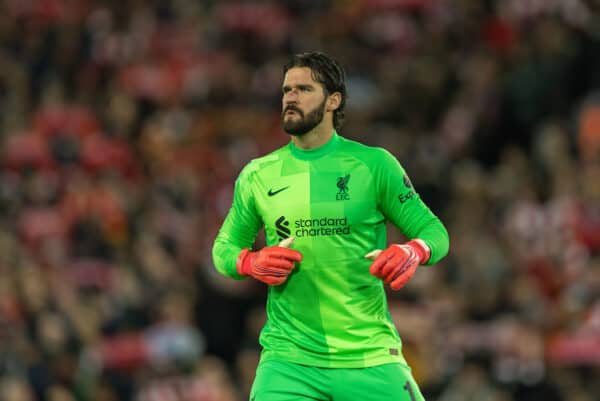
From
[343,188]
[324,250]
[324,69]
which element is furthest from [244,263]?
[324,69]

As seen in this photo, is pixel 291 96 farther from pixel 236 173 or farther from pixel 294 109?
pixel 236 173

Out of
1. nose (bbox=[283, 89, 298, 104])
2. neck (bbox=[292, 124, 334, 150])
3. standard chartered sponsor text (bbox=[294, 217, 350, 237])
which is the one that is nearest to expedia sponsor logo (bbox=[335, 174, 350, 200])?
standard chartered sponsor text (bbox=[294, 217, 350, 237])

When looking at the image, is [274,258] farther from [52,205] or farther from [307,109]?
[52,205]

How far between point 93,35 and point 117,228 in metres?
4.11

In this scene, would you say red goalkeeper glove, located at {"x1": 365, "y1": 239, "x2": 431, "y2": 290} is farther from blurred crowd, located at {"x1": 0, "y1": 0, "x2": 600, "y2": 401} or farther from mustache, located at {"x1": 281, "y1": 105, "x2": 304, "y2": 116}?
blurred crowd, located at {"x1": 0, "y1": 0, "x2": 600, "y2": 401}

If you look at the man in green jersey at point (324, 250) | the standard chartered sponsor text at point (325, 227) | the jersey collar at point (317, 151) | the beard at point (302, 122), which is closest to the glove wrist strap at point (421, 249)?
the man in green jersey at point (324, 250)

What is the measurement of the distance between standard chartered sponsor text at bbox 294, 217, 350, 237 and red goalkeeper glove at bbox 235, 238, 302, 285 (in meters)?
0.13

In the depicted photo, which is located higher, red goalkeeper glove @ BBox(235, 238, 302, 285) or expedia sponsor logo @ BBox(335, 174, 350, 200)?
expedia sponsor logo @ BBox(335, 174, 350, 200)

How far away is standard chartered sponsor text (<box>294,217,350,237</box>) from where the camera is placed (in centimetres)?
640

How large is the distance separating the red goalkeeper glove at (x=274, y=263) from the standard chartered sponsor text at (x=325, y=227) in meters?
0.13

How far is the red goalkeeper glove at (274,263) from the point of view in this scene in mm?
6184

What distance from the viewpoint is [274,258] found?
243 inches

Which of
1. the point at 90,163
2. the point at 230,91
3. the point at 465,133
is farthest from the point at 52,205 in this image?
the point at 465,133

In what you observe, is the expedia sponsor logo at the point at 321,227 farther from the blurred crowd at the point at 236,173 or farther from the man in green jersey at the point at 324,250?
the blurred crowd at the point at 236,173
